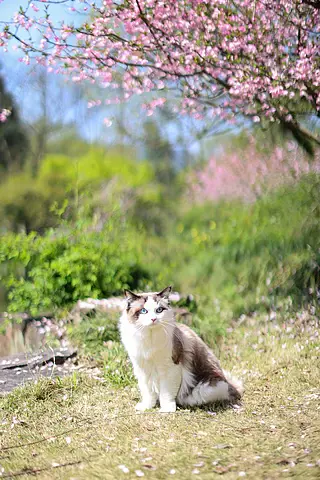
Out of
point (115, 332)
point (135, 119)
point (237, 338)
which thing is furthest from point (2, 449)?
point (135, 119)

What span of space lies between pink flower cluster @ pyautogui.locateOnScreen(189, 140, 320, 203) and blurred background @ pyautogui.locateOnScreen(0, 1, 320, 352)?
0.02m

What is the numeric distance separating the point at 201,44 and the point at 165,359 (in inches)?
119

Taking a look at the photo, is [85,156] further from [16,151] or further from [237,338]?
[237,338]

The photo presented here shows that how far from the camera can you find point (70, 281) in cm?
640

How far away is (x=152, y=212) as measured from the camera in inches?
→ 457

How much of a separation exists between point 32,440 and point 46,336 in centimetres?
232

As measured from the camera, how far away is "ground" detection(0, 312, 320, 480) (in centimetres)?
296

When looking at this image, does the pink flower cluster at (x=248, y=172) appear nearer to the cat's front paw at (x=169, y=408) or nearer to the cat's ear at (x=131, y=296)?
the cat's ear at (x=131, y=296)

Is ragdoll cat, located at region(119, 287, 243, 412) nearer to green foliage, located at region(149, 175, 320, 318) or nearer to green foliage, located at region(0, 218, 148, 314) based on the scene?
green foliage, located at region(149, 175, 320, 318)

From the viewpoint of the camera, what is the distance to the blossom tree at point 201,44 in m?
5.10

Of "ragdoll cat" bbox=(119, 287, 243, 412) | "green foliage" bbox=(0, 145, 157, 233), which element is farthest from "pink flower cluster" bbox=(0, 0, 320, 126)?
"green foliage" bbox=(0, 145, 157, 233)

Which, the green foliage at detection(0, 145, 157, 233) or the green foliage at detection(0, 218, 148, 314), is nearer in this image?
the green foliage at detection(0, 218, 148, 314)

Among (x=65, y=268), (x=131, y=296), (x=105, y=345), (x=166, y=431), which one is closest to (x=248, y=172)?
(x=65, y=268)

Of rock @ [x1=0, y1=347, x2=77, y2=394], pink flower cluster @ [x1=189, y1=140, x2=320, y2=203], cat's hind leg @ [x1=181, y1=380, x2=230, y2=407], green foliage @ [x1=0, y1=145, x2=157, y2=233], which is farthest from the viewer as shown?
green foliage @ [x1=0, y1=145, x2=157, y2=233]
